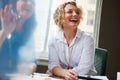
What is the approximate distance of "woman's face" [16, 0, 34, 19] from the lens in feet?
1.39

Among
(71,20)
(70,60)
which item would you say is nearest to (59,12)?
(71,20)

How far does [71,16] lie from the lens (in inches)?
65.5

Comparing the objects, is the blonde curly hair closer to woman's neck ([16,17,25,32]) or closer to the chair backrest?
the chair backrest

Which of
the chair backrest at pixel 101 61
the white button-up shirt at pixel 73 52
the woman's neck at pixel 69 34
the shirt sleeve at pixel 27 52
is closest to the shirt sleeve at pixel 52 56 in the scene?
the white button-up shirt at pixel 73 52

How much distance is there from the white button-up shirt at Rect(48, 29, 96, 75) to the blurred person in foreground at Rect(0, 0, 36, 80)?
47.7 inches

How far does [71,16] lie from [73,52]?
0.30m

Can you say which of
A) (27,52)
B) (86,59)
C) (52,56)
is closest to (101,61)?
(86,59)

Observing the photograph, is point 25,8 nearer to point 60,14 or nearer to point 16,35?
point 16,35

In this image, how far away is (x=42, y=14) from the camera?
45 cm

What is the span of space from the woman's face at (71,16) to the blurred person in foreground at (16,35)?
4.07 feet

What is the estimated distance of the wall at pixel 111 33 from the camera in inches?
111

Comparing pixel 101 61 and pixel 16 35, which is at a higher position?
pixel 16 35

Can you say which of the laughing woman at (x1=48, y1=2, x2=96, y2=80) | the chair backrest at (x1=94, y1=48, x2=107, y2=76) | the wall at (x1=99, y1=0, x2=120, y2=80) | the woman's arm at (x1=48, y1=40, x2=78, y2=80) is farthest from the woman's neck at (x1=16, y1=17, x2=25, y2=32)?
the wall at (x1=99, y1=0, x2=120, y2=80)

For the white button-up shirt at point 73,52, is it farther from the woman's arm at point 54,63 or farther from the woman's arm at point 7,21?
the woman's arm at point 7,21
